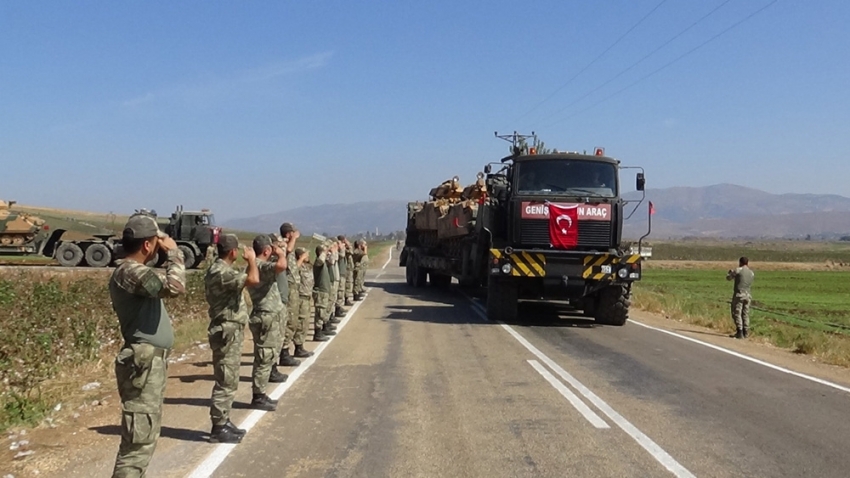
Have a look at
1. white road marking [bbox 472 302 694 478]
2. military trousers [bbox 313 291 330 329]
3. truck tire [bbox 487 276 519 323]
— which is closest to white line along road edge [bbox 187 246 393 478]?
military trousers [bbox 313 291 330 329]

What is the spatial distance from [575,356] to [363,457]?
5915 mm

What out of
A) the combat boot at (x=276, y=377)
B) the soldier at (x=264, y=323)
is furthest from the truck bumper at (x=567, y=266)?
the soldier at (x=264, y=323)

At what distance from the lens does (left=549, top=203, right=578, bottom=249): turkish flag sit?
1515 cm

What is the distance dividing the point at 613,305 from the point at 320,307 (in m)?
6.24

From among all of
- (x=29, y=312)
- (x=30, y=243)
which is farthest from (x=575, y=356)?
(x=30, y=243)

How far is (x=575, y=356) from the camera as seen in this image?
11.3 metres

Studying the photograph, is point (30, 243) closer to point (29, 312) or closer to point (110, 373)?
point (29, 312)

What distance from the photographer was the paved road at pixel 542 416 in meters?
5.83

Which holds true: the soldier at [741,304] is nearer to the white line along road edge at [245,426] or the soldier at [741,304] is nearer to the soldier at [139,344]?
the white line along road edge at [245,426]

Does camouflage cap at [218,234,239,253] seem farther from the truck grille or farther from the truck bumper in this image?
the truck grille

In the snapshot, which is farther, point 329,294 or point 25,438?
point 329,294

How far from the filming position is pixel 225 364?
6.51m

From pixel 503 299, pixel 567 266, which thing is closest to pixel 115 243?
pixel 503 299

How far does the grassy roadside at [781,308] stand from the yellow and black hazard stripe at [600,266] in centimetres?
310
